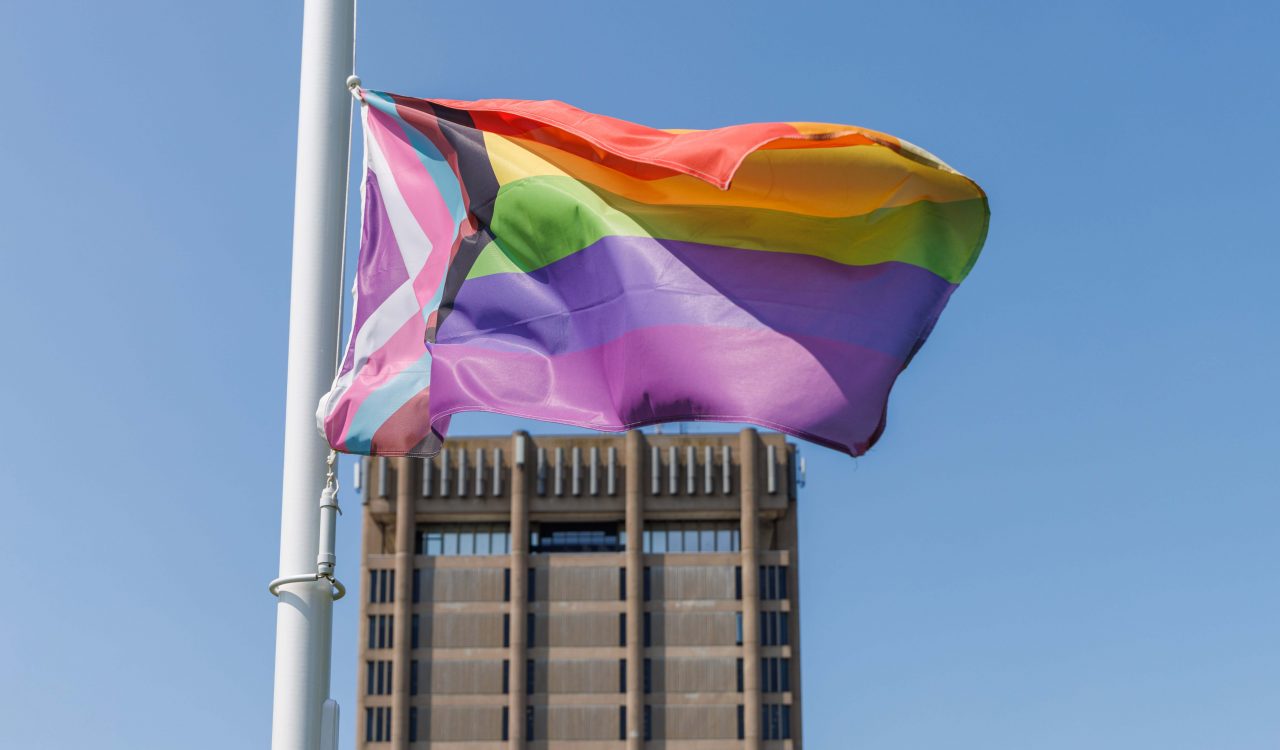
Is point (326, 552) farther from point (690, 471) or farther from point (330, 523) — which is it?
point (690, 471)

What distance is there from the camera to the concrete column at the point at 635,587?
103 m

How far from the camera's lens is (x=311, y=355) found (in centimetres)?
854

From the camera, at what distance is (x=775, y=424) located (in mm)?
9453

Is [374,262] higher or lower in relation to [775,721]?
lower

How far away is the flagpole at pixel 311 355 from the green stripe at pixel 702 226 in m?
1.20

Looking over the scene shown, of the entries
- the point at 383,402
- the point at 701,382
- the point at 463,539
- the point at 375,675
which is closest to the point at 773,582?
the point at 463,539

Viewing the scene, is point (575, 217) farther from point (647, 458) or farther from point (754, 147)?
point (647, 458)

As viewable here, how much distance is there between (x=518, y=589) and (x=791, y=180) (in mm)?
96977

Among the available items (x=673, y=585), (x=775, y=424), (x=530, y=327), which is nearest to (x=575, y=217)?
(x=530, y=327)

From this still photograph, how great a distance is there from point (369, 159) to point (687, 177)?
167 centimetres

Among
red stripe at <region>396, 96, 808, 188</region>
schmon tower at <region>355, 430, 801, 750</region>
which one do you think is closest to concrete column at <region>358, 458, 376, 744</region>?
schmon tower at <region>355, 430, 801, 750</region>

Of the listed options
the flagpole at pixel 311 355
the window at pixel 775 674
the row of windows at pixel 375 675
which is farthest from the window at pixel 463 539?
the flagpole at pixel 311 355

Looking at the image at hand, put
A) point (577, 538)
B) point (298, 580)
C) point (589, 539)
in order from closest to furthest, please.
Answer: point (298, 580) < point (589, 539) < point (577, 538)

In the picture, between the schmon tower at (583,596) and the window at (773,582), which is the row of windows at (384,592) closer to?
the schmon tower at (583,596)
